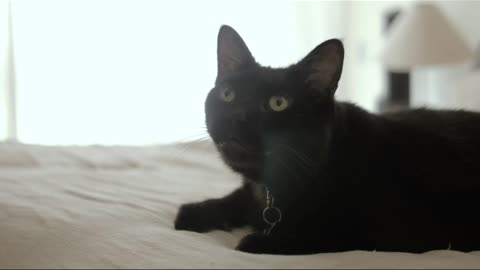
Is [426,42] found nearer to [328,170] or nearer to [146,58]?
[146,58]

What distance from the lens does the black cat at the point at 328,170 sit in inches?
37.5

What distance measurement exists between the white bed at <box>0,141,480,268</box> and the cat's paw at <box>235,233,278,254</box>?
0.10 feet

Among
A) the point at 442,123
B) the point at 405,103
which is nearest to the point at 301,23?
the point at 405,103

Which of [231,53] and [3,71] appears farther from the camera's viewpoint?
[3,71]

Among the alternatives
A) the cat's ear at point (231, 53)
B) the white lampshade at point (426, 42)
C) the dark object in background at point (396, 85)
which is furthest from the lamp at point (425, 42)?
the cat's ear at point (231, 53)

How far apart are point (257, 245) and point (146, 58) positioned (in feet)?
7.07

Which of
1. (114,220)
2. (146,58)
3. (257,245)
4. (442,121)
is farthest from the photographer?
(146,58)

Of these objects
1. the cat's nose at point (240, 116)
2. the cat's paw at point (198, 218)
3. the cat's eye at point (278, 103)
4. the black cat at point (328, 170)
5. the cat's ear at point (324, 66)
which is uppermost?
the cat's ear at point (324, 66)

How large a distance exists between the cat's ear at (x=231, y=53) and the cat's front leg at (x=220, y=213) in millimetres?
274

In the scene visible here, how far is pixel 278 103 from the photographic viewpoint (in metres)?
0.97

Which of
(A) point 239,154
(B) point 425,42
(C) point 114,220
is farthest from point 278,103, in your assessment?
(B) point 425,42

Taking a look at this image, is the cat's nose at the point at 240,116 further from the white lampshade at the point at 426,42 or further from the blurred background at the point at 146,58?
the white lampshade at the point at 426,42

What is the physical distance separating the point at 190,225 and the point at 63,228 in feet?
0.82

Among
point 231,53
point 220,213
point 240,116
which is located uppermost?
point 231,53
